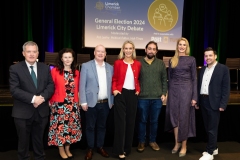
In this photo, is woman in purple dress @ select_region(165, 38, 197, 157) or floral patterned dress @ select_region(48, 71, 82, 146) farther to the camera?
woman in purple dress @ select_region(165, 38, 197, 157)

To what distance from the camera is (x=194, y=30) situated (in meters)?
8.36

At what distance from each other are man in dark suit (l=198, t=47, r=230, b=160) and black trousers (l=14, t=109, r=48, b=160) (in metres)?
2.14

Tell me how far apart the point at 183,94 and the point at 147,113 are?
1.91 feet

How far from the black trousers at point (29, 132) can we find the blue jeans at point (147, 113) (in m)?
1.34

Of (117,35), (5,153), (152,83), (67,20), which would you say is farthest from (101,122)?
(67,20)

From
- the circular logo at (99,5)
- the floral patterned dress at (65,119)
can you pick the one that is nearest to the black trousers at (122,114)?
the floral patterned dress at (65,119)

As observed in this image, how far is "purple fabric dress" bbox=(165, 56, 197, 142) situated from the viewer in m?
3.18

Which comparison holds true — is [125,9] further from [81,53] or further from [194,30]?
[194,30]

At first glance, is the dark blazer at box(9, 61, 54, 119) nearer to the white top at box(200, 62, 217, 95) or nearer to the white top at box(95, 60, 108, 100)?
the white top at box(95, 60, 108, 100)

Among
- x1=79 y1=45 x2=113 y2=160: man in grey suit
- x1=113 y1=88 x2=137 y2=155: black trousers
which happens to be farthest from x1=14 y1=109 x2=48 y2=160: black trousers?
x1=113 y1=88 x2=137 y2=155: black trousers

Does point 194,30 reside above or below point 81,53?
above

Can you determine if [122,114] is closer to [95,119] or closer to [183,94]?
[95,119]

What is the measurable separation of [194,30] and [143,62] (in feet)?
19.2

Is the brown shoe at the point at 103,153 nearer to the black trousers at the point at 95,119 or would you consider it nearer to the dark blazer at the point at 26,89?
the black trousers at the point at 95,119
